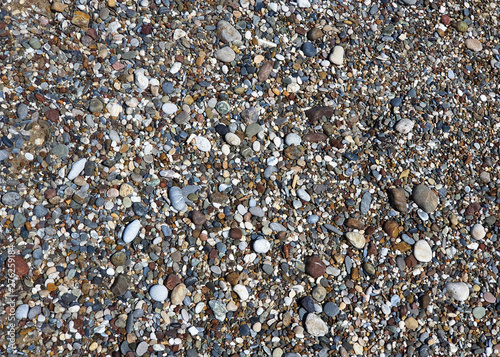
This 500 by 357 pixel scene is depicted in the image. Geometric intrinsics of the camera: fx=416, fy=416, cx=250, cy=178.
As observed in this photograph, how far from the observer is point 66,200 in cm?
215

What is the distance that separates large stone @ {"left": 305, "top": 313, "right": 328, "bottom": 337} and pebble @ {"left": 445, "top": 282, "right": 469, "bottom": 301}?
0.71 metres

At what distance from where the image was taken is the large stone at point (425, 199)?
2322mm

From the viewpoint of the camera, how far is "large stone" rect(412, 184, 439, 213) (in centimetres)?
232

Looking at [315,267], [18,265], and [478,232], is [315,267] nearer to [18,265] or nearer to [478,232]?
[478,232]

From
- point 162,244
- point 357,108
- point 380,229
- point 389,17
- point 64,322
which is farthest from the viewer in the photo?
point 389,17

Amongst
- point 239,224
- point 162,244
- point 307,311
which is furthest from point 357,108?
point 162,244

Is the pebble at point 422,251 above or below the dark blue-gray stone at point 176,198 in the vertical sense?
above

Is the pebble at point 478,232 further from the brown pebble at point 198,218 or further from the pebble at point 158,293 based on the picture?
the pebble at point 158,293

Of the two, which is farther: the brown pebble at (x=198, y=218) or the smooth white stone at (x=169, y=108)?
the smooth white stone at (x=169, y=108)

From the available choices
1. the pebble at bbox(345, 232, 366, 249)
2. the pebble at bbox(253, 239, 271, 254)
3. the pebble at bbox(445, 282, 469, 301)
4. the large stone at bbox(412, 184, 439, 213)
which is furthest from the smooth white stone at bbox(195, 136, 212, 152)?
the pebble at bbox(445, 282, 469, 301)

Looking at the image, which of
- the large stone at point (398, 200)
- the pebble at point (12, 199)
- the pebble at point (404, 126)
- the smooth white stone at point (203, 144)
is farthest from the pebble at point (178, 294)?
the pebble at point (404, 126)

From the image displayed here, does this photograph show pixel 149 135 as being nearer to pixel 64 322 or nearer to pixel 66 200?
pixel 66 200

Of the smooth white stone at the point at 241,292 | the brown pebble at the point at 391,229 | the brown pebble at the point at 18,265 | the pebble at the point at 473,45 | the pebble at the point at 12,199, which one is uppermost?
the pebble at the point at 473,45

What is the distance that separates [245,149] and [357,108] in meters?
0.75
